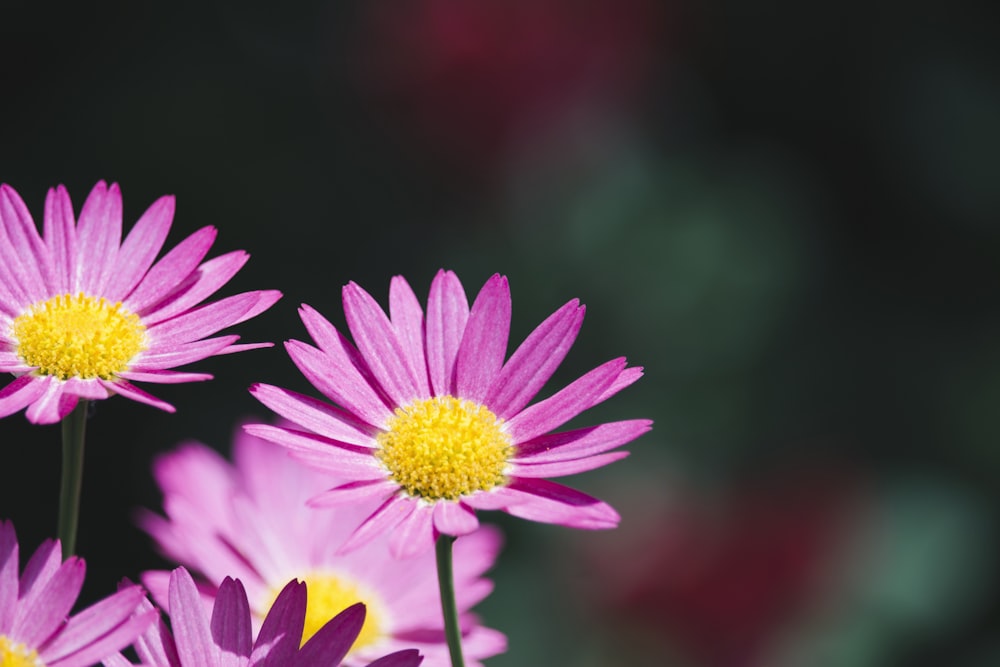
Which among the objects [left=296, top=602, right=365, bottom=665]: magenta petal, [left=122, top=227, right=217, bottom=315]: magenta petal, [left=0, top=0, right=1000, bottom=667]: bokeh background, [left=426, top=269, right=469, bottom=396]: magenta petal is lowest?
[left=296, top=602, right=365, bottom=665]: magenta petal

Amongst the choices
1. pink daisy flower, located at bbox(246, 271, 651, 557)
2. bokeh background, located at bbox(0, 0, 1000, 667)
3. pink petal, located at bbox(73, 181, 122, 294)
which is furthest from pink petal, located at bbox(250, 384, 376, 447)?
bokeh background, located at bbox(0, 0, 1000, 667)

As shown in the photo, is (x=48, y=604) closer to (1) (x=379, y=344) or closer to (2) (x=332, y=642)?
(2) (x=332, y=642)

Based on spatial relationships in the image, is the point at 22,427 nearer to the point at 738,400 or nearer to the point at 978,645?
the point at 738,400

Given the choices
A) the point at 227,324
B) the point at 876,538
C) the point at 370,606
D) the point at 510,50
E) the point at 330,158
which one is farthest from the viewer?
the point at 330,158

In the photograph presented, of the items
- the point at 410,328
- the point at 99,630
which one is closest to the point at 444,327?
the point at 410,328

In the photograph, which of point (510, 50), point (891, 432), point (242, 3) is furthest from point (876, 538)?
point (242, 3)

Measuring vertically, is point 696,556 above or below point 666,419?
below

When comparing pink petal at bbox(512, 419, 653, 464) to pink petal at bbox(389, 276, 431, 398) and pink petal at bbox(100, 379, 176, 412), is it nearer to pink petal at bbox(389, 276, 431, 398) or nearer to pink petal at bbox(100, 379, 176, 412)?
pink petal at bbox(389, 276, 431, 398)

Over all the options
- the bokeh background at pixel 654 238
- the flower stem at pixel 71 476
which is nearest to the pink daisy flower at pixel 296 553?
the flower stem at pixel 71 476
